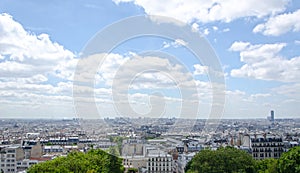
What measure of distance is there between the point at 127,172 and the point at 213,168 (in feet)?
52.4

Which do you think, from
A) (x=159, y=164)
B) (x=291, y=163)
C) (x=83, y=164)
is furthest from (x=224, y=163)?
(x=159, y=164)

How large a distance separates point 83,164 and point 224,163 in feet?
37.6

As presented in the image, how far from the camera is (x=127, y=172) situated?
41.8 meters

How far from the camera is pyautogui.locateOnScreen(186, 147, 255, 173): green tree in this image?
28141 millimetres

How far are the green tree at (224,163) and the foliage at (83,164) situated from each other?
6.83m

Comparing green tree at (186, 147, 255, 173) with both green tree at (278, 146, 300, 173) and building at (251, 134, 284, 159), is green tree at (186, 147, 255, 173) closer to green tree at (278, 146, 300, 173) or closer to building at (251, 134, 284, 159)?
green tree at (278, 146, 300, 173)

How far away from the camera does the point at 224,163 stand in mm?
28422

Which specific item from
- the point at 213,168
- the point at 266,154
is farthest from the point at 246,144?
the point at 213,168

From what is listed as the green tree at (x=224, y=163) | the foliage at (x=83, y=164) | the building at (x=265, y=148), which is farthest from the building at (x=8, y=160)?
the building at (x=265, y=148)

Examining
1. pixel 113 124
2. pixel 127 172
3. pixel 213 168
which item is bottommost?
pixel 127 172

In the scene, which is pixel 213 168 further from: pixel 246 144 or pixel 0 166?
pixel 0 166

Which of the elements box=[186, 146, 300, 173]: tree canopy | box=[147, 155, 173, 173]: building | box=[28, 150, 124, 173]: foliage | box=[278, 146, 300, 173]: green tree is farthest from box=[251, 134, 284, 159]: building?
box=[278, 146, 300, 173]: green tree

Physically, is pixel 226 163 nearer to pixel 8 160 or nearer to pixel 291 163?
pixel 291 163

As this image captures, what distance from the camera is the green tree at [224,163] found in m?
28.1
